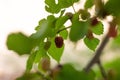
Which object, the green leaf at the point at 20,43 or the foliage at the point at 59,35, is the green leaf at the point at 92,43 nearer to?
the foliage at the point at 59,35

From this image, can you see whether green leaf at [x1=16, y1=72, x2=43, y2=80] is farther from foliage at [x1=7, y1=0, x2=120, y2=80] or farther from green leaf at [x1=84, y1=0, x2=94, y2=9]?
green leaf at [x1=84, y1=0, x2=94, y2=9]

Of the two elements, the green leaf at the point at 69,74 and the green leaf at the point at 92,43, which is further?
the green leaf at the point at 92,43

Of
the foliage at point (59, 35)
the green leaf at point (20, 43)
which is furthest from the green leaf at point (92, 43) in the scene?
the green leaf at point (20, 43)

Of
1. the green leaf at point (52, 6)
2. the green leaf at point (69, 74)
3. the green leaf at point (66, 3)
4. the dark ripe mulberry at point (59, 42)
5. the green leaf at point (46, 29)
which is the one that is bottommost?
the green leaf at point (69, 74)

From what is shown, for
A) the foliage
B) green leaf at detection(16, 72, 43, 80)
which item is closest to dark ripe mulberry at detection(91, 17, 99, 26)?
the foliage

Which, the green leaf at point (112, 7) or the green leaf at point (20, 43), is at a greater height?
the green leaf at point (20, 43)

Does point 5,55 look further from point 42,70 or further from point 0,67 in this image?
point 42,70

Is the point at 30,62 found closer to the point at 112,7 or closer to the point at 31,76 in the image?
the point at 31,76
